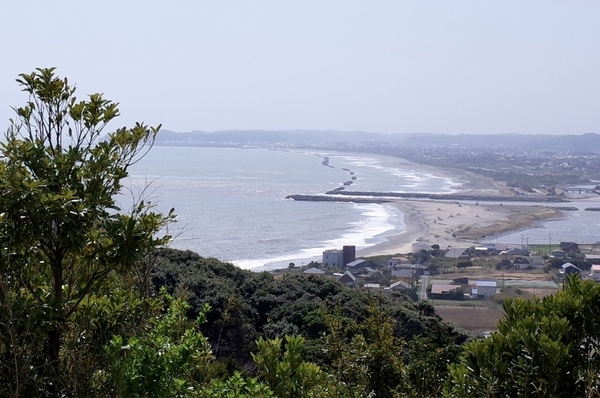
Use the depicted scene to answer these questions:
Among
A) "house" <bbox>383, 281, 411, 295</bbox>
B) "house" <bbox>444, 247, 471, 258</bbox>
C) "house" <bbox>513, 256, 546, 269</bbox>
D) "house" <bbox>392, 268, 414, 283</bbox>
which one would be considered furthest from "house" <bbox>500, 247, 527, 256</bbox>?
"house" <bbox>383, 281, 411, 295</bbox>

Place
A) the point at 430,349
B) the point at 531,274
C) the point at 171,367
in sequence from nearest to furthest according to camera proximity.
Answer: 1. the point at 171,367
2. the point at 430,349
3. the point at 531,274

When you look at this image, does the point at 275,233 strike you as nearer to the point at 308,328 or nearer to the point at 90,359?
the point at 308,328

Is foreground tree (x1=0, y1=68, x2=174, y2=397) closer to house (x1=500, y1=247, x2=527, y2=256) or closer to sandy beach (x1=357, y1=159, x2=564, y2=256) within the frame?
sandy beach (x1=357, y1=159, x2=564, y2=256)

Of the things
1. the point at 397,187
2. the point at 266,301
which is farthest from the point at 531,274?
the point at 397,187

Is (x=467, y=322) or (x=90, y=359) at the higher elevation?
(x=90, y=359)

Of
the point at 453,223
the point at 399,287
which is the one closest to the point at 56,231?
the point at 399,287

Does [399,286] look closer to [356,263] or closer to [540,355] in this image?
[356,263]

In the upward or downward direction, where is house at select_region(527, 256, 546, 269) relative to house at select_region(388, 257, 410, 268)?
downward
